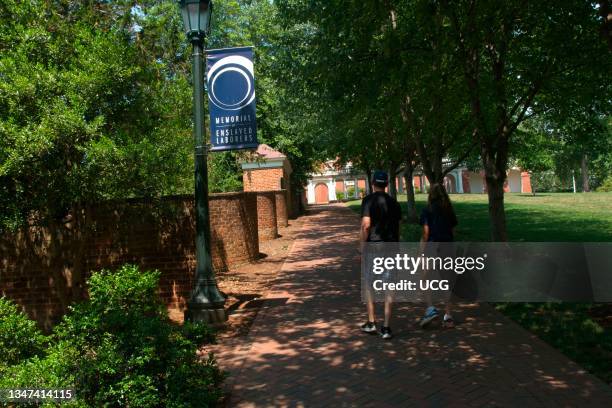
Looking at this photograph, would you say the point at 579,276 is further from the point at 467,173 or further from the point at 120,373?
the point at 467,173

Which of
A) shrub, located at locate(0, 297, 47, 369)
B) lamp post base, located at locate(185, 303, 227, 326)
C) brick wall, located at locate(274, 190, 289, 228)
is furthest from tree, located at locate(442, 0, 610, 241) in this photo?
brick wall, located at locate(274, 190, 289, 228)

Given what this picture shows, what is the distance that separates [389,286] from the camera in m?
6.09

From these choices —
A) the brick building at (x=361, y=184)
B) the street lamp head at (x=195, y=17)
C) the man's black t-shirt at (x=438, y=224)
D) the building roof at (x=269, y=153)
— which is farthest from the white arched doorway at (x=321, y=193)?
the man's black t-shirt at (x=438, y=224)

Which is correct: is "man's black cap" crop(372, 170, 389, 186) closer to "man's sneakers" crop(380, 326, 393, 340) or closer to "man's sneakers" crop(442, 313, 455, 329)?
"man's sneakers" crop(380, 326, 393, 340)

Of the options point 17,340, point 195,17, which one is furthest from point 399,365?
point 195,17

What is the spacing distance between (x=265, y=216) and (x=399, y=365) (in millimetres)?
14548

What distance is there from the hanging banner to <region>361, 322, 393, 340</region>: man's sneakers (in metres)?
2.96

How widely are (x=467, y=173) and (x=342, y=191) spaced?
873 inches

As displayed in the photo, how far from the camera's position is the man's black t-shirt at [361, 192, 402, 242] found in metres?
6.12

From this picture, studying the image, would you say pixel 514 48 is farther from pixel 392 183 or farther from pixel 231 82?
pixel 392 183

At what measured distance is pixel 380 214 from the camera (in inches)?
241

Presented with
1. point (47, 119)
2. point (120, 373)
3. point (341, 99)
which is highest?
point (341, 99)

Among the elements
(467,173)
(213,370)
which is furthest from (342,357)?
(467,173)

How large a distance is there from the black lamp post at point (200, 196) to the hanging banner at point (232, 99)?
34 centimetres
